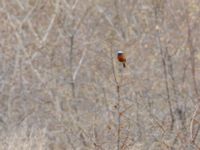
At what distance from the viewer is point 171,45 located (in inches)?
383

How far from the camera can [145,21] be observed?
35.0ft

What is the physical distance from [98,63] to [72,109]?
1123 millimetres

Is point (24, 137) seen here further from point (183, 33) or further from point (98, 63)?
point (183, 33)

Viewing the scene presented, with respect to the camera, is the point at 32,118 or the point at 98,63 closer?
the point at 32,118

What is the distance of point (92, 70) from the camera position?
9.78 meters

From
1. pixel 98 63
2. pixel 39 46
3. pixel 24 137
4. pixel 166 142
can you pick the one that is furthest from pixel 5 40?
pixel 166 142

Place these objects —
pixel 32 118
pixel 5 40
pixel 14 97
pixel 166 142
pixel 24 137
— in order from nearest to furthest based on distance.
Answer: pixel 166 142 < pixel 24 137 < pixel 32 118 < pixel 14 97 < pixel 5 40

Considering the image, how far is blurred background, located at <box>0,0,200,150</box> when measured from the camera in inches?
300

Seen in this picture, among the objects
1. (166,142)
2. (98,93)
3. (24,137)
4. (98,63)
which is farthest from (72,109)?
(166,142)

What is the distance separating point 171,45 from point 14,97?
1.87 m

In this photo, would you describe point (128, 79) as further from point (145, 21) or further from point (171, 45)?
point (145, 21)

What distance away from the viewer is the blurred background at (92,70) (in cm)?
763

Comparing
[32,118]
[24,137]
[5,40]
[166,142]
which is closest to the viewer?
[166,142]

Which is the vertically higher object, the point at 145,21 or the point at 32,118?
the point at 145,21
